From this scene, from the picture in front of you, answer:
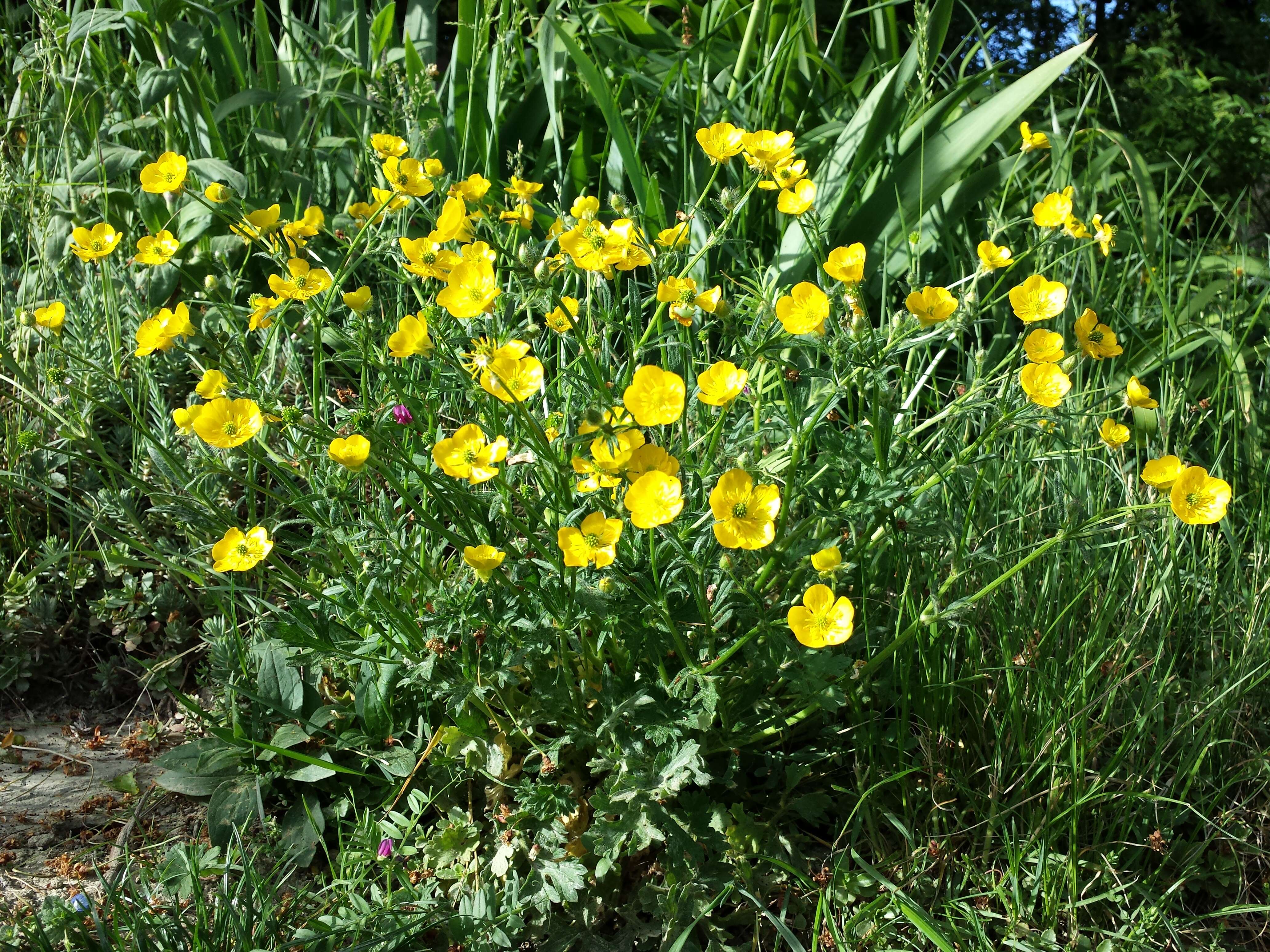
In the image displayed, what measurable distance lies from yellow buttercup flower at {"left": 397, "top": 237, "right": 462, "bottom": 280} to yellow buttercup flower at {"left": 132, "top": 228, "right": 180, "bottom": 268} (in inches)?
16.9

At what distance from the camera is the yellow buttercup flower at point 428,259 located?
1568 millimetres

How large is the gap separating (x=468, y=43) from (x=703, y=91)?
0.74 meters

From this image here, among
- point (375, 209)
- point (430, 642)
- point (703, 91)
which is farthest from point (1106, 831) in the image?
point (703, 91)

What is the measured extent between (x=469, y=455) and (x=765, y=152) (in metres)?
0.69

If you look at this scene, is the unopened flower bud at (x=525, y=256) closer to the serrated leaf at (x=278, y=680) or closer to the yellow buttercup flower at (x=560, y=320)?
the yellow buttercup flower at (x=560, y=320)

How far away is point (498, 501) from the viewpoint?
1487 mm

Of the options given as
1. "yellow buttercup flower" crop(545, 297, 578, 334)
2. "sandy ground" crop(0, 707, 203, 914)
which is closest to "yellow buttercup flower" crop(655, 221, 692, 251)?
"yellow buttercup flower" crop(545, 297, 578, 334)

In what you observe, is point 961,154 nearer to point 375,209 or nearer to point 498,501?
point 375,209

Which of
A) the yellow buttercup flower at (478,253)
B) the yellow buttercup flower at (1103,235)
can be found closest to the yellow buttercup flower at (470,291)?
the yellow buttercup flower at (478,253)

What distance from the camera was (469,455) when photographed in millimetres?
1396

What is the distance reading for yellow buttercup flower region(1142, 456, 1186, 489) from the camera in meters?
1.29

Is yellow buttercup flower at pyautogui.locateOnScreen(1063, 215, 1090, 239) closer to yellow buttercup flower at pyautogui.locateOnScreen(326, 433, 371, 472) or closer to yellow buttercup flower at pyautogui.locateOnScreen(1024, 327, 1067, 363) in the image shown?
yellow buttercup flower at pyautogui.locateOnScreen(1024, 327, 1067, 363)

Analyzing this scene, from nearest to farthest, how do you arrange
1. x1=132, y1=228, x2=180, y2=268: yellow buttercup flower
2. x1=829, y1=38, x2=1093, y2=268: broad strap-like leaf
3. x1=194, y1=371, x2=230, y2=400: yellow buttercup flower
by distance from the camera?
x1=194, y1=371, x2=230, y2=400: yellow buttercup flower → x1=132, y1=228, x2=180, y2=268: yellow buttercup flower → x1=829, y1=38, x2=1093, y2=268: broad strap-like leaf

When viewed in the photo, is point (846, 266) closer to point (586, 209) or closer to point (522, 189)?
point (586, 209)
